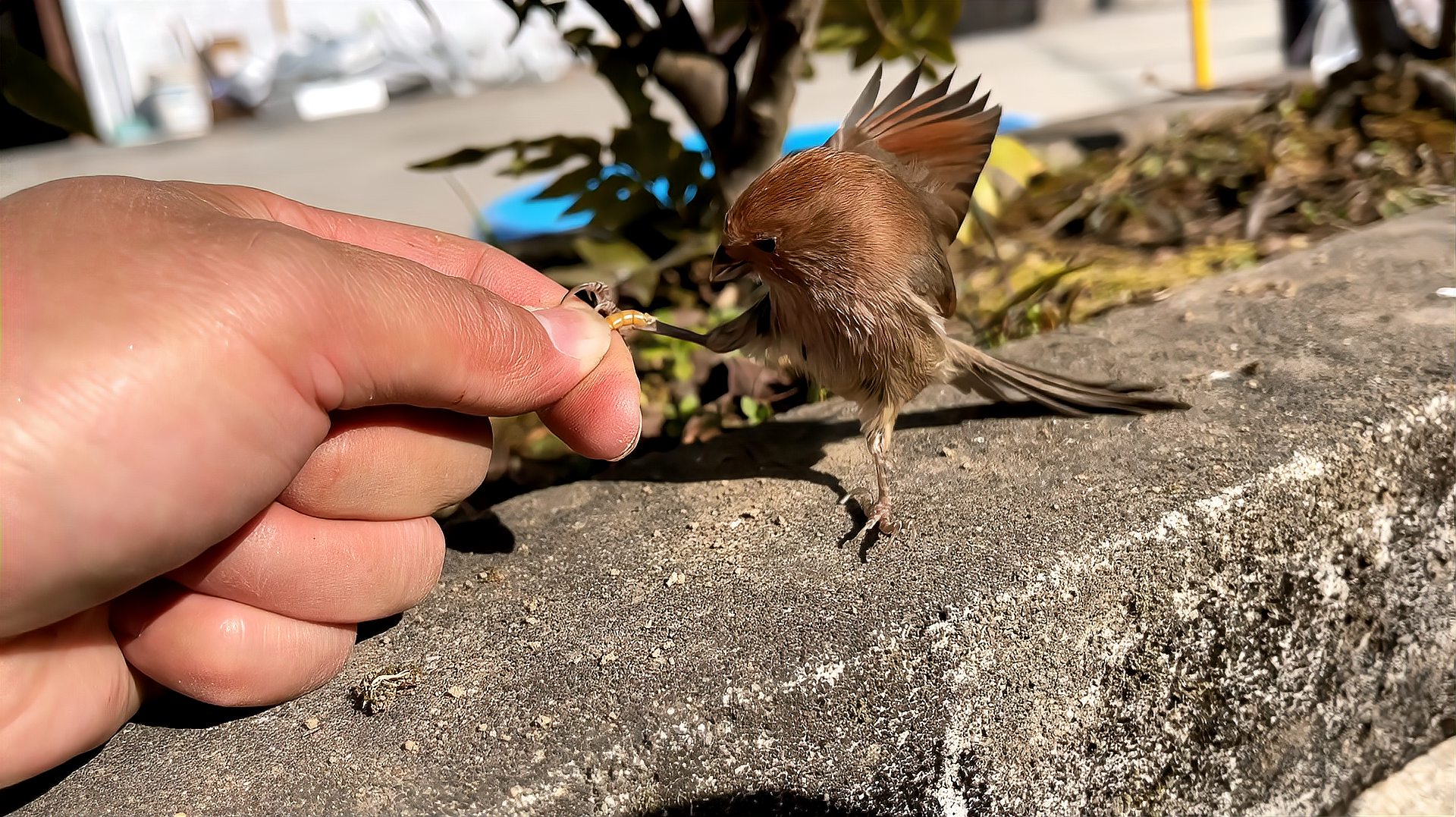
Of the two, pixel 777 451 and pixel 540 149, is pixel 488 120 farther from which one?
pixel 777 451

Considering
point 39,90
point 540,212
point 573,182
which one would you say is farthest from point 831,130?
point 39,90

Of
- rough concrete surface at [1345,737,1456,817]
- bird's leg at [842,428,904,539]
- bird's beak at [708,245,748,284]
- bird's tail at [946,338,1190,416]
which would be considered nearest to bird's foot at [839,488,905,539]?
bird's leg at [842,428,904,539]

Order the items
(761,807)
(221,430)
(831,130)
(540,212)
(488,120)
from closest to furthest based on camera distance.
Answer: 1. (221,430)
2. (761,807)
3. (540,212)
4. (831,130)
5. (488,120)

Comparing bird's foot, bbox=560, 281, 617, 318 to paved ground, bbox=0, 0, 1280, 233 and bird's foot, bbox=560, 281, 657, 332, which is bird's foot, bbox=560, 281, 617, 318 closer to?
bird's foot, bbox=560, 281, 657, 332

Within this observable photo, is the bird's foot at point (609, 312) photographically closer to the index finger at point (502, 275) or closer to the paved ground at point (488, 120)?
the index finger at point (502, 275)

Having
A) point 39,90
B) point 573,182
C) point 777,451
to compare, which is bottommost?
point 777,451

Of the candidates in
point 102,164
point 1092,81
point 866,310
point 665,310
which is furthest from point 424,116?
point 866,310

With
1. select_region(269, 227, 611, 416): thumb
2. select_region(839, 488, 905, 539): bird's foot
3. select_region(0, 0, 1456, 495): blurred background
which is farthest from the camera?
select_region(0, 0, 1456, 495): blurred background
